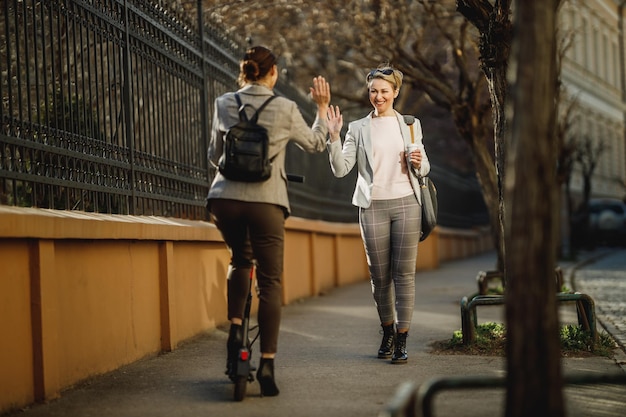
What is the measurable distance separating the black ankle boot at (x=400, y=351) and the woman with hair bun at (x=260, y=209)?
1596 mm

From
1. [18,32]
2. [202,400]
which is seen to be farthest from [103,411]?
[18,32]

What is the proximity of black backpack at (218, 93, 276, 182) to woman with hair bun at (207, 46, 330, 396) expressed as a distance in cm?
11

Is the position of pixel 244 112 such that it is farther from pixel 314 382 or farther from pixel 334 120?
pixel 314 382

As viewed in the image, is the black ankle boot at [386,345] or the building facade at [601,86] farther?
the building facade at [601,86]

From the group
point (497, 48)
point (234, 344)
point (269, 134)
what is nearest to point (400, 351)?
point (234, 344)

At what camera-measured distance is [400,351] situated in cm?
810

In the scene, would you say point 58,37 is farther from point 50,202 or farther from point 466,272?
point 466,272

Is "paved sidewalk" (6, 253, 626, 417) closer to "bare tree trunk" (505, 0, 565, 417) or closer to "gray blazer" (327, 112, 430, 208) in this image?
"gray blazer" (327, 112, 430, 208)

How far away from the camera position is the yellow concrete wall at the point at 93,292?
6184 millimetres

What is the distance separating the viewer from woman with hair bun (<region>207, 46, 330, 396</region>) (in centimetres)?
649

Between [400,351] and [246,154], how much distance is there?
2308 millimetres

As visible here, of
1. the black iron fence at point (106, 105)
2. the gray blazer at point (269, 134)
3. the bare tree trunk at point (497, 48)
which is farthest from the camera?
the bare tree trunk at point (497, 48)

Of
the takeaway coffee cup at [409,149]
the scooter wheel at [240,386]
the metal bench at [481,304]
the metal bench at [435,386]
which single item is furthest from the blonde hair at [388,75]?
the metal bench at [435,386]

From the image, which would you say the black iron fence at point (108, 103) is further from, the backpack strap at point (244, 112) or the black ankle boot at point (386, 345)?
the black ankle boot at point (386, 345)
